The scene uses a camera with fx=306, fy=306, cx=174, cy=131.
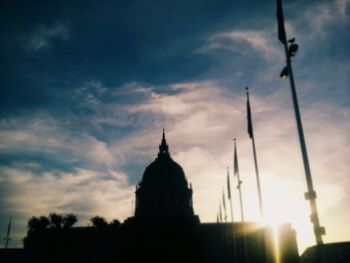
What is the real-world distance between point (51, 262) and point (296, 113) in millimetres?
54726

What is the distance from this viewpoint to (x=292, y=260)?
50.2 metres

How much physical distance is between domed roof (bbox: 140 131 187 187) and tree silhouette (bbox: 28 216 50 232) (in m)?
22.8

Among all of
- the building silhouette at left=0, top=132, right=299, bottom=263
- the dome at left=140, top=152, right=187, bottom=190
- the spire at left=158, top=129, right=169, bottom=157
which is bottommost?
the building silhouette at left=0, top=132, right=299, bottom=263

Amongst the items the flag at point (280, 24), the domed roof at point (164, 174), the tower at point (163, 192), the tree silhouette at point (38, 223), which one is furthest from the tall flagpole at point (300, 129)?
the tree silhouette at point (38, 223)

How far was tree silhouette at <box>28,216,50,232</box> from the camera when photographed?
6397 centimetres

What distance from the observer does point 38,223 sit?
6450 centimetres

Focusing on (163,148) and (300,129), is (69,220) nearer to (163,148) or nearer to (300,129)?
(163,148)

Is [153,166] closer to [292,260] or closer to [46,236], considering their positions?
[46,236]

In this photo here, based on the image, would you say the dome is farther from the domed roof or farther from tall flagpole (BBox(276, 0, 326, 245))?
tall flagpole (BBox(276, 0, 326, 245))

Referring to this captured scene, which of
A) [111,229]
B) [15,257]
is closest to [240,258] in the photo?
[111,229]

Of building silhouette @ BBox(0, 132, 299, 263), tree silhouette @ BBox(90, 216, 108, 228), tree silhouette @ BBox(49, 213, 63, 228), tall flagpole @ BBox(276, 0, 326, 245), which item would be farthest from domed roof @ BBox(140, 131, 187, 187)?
tall flagpole @ BBox(276, 0, 326, 245)

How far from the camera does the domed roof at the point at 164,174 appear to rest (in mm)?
58250

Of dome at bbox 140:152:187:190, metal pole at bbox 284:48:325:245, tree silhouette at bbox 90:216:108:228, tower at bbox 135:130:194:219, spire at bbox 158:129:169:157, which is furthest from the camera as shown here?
spire at bbox 158:129:169:157

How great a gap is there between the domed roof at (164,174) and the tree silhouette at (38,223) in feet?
74.8
